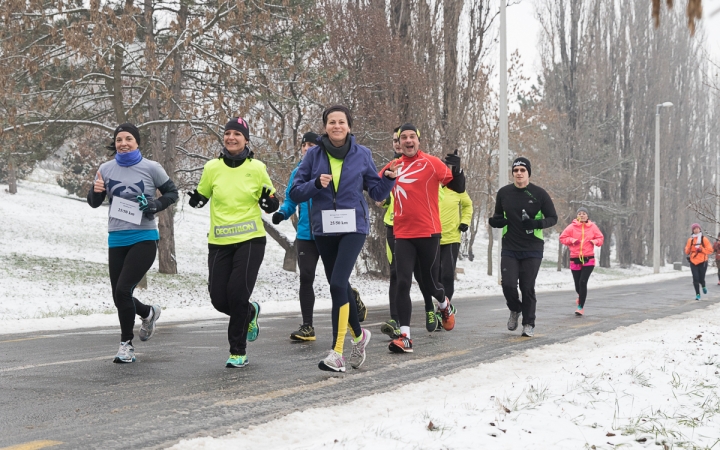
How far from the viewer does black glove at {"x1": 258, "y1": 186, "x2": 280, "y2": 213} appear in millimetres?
6344

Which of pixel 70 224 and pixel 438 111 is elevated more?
pixel 438 111

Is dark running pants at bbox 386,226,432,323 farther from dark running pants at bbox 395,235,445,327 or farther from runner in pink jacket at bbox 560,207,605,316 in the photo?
runner in pink jacket at bbox 560,207,605,316

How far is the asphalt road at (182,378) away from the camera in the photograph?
14.0 feet

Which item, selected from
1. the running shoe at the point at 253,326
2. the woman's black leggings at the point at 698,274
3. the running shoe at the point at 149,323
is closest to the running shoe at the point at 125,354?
the running shoe at the point at 149,323

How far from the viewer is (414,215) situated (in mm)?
7758

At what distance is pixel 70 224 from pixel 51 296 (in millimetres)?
23160

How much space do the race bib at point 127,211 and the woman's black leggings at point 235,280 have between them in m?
0.78

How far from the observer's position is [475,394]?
17.4ft

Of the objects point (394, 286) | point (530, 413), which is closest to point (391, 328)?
point (394, 286)

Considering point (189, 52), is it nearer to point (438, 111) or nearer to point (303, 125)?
point (303, 125)

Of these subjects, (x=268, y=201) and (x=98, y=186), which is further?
(x=98, y=186)

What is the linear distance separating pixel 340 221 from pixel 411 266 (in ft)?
5.93

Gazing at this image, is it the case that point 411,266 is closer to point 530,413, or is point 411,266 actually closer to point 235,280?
point 235,280

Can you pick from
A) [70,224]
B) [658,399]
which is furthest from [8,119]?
[70,224]
